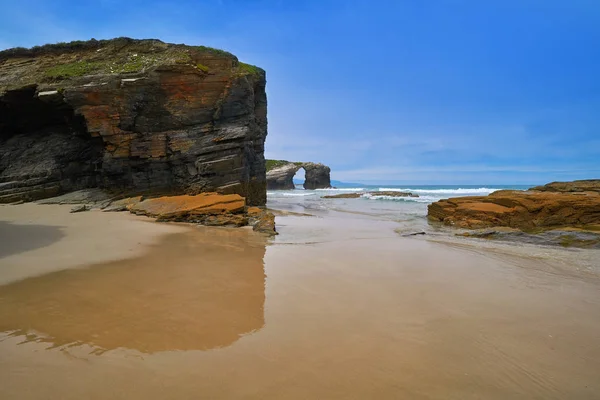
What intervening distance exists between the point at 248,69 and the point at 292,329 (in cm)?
2012

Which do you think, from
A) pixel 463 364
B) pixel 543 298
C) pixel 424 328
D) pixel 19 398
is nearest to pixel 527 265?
pixel 543 298

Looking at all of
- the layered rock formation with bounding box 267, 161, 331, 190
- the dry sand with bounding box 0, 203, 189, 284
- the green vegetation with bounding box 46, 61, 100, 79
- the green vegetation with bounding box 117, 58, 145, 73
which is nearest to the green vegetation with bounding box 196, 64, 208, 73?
the green vegetation with bounding box 117, 58, 145, 73

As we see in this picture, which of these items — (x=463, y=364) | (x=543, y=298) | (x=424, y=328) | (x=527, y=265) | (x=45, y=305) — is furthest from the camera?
(x=527, y=265)

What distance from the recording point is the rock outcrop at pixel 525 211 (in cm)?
1157

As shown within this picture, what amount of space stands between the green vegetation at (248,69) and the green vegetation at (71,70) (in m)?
8.10

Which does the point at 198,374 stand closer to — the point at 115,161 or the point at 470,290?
the point at 470,290

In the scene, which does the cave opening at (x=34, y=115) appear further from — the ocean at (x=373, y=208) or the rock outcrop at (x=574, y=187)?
the rock outcrop at (x=574, y=187)

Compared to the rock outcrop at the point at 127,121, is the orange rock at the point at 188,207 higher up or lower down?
lower down

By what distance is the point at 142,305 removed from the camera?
348cm

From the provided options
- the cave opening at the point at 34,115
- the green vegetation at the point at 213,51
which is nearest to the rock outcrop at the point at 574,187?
the green vegetation at the point at 213,51

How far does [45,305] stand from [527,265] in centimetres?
767

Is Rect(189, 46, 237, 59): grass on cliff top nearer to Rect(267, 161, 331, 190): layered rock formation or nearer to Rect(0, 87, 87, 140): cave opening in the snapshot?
Rect(0, 87, 87, 140): cave opening

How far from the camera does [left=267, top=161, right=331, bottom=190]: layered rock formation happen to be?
70.2 m

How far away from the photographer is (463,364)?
2514mm
